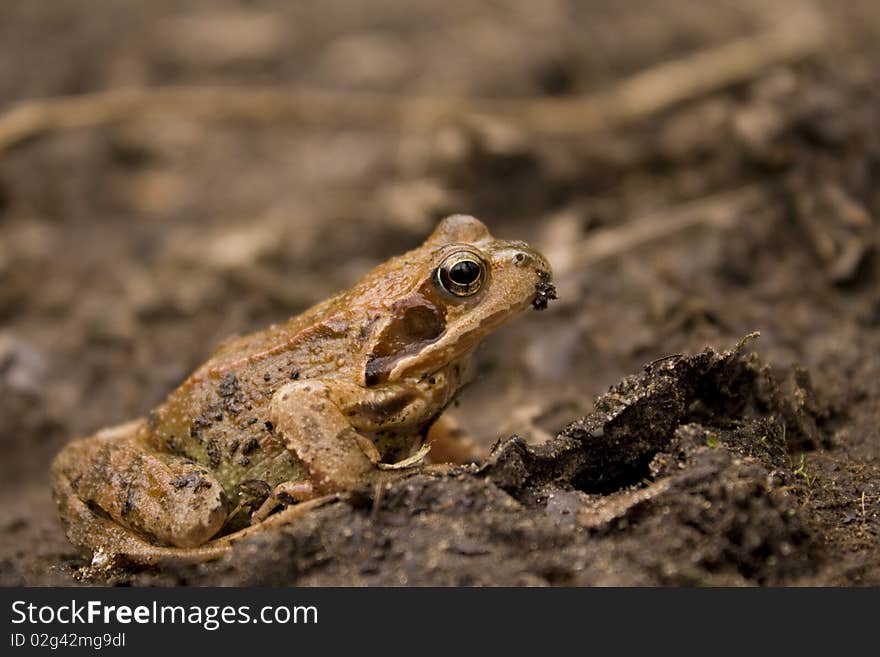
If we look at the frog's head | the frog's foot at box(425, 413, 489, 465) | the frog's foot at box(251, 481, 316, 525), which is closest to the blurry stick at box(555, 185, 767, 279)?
the frog's foot at box(425, 413, 489, 465)

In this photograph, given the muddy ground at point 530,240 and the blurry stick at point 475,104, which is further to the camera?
the blurry stick at point 475,104

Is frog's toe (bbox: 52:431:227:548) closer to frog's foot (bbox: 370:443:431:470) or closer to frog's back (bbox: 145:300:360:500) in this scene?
frog's back (bbox: 145:300:360:500)

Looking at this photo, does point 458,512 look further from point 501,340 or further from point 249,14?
point 249,14

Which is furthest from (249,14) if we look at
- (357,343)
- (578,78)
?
(357,343)

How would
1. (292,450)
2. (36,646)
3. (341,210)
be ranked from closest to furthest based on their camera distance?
(36,646), (292,450), (341,210)

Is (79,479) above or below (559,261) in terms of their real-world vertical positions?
below

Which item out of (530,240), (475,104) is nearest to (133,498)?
(530,240)

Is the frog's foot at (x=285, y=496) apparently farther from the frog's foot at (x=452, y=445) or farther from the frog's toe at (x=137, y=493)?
the frog's foot at (x=452, y=445)

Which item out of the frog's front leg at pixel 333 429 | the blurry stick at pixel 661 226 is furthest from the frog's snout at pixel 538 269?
the blurry stick at pixel 661 226
